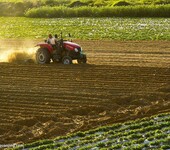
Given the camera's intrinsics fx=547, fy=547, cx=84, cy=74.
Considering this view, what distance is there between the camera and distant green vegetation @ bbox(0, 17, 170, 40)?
39144 millimetres

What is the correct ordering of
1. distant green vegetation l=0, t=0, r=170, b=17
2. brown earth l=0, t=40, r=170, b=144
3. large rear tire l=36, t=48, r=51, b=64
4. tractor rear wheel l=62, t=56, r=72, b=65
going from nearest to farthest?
brown earth l=0, t=40, r=170, b=144 → tractor rear wheel l=62, t=56, r=72, b=65 → large rear tire l=36, t=48, r=51, b=64 → distant green vegetation l=0, t=0, r=170, b=17

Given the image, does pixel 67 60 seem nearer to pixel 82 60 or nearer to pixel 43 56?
pixel 82 60

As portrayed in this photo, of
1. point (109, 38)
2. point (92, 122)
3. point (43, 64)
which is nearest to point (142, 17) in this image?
point (109, 38)

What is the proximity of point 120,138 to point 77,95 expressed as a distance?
502 cm

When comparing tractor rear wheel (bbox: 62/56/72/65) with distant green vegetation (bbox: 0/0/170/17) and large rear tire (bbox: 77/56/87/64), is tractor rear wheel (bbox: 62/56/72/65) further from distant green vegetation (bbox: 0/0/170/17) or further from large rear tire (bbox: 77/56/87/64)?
distant green vegetation (bbox: 0/0/170/17)

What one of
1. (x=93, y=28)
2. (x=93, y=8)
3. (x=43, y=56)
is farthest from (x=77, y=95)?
(x=93, y=8)

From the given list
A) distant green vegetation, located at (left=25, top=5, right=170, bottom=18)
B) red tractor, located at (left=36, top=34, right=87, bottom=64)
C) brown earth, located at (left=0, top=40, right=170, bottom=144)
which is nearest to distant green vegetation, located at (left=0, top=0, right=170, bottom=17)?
distant green vegetation, located at (left=25, top=5, right=170, bottom=18)

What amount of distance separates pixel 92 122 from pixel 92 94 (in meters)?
2.99

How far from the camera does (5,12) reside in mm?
62750

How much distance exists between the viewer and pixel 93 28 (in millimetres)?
44656

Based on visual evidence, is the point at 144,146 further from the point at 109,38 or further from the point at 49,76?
the point at 109,38

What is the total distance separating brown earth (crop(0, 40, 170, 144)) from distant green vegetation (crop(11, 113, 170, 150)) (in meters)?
0.57

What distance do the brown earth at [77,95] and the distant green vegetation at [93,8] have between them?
26.7 metres

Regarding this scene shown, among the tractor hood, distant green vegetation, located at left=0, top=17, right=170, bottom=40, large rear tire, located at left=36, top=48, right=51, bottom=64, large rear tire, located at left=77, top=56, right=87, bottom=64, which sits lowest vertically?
distant green vegetation, located at left=0, top=17, right=170, bottom=40
